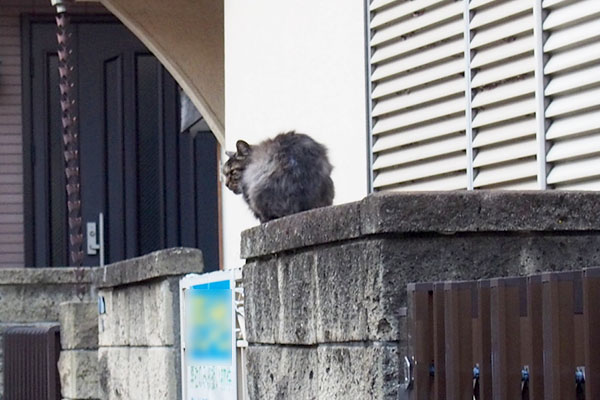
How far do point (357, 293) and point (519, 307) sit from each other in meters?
0.64

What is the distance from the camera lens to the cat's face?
6877 millimetres

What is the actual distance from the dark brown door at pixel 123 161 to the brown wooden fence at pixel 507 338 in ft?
29.6

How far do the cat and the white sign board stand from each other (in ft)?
1.59

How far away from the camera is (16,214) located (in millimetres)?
12492

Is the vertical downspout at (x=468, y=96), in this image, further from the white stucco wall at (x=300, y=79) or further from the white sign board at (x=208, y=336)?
the white sign board at (x=208, y=336)

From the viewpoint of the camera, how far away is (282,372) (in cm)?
436

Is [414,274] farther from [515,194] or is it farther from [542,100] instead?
[542,100]

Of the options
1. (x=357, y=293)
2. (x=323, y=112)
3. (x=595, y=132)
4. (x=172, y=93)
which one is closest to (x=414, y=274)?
(x=357, y=293)

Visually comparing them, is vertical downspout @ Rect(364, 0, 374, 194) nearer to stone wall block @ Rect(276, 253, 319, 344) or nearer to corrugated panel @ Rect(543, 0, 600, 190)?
corrugated panel @ Rect(543, 0, 600, 190)

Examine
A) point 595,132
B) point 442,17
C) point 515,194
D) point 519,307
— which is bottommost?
point 519,307

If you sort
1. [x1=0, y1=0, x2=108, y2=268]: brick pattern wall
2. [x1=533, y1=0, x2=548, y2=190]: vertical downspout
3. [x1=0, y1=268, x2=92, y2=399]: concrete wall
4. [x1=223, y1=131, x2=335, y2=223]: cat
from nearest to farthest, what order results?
1. [x1=533, y1=0, x2=548, y2=190]: vertical downspout
2. [x1=223, y1=131, x2=335, y2=223]: cat
3. [x1=0, y1=268, x2=92, y2=399]: concrete wall
4. [x1=0, y1=0, x2=108, y2=268]: brick pattern wall

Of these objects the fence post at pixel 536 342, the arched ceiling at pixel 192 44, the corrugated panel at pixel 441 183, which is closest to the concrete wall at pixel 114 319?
the corrugated panel at pixel 441 183

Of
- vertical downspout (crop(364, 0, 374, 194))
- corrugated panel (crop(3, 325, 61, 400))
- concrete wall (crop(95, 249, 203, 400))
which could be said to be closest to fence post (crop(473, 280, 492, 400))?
concrete wall (crop(95, 249, 203, 400))

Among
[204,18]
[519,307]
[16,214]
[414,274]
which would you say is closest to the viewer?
[519,307]
